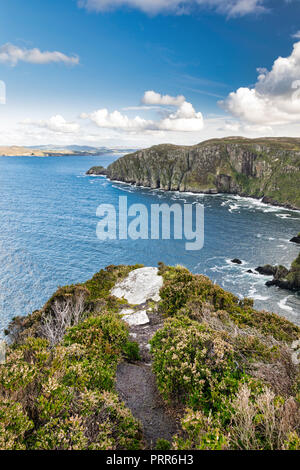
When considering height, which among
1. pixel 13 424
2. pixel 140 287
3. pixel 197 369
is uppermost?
pixel 13 424

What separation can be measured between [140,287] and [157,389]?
17.3m

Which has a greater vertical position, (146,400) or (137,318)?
(146,400)

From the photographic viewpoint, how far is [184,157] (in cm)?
18175

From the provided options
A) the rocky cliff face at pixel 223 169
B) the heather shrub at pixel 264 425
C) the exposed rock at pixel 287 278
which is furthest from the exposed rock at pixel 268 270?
the rocky cliff face at pixel 223 169

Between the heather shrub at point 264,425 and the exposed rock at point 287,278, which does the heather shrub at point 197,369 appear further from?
the exposed rock at point 287,278

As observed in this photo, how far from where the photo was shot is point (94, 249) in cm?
6309

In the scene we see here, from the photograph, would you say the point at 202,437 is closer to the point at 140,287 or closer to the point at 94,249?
the point at 140,287

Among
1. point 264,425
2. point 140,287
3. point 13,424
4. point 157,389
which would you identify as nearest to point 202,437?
point 264,425

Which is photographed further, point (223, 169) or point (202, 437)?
point (223, 169)

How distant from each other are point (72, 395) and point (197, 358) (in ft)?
19.3

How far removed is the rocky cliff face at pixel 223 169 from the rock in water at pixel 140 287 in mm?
116943

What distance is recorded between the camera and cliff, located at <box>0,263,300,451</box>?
741 centimetres

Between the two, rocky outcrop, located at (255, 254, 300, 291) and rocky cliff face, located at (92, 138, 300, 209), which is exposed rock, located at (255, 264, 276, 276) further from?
rocky cliff face, located at (92, 138, 300, 209)

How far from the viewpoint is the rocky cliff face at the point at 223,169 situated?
144750 mm
